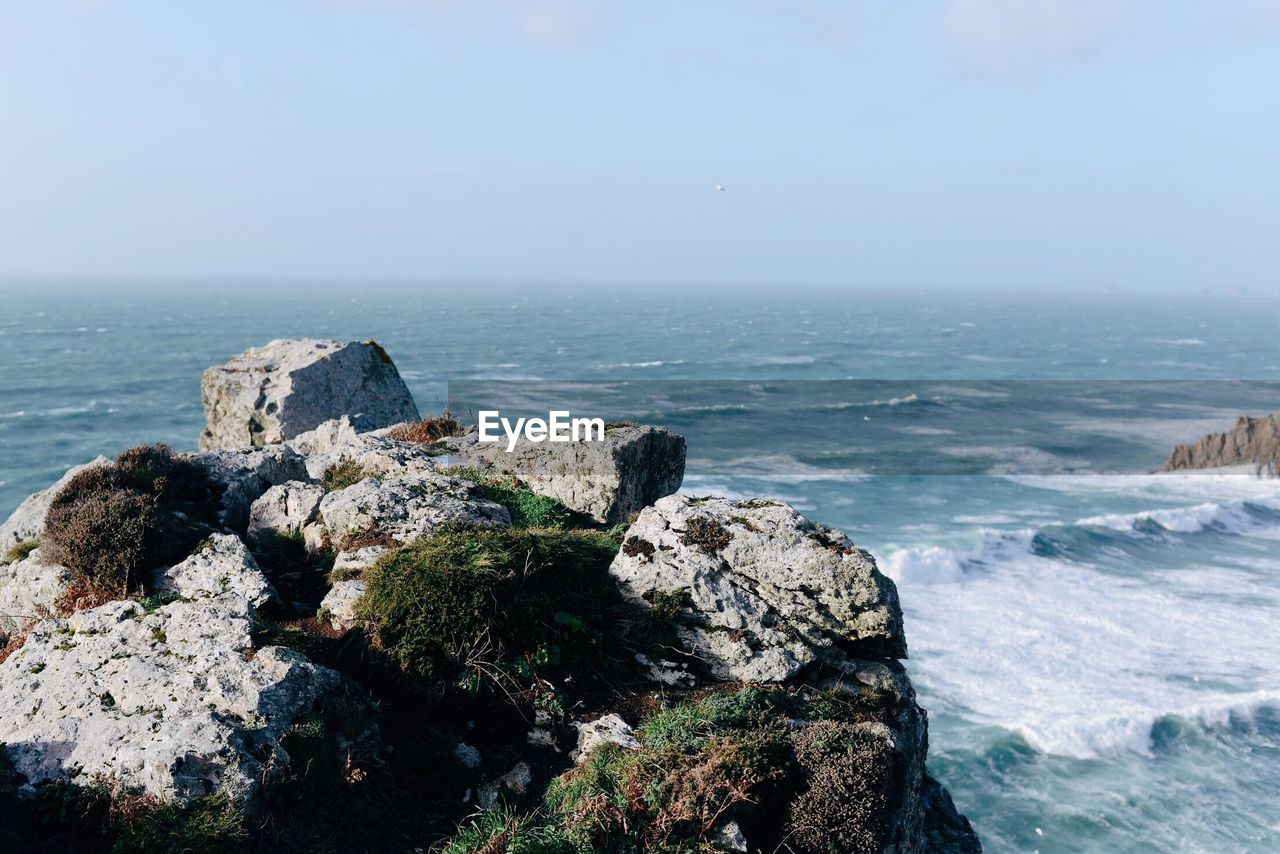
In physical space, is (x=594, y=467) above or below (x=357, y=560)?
above

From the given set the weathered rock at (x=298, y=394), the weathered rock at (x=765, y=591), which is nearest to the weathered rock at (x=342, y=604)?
the weathered rock at (x=765, y=591)

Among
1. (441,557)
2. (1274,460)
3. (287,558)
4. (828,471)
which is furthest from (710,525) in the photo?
(1274,460)

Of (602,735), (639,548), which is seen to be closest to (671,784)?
(602,735)

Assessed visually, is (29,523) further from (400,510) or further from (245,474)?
(400,510)

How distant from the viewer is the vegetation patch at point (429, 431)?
1702cm

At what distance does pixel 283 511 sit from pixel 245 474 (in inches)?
63.9

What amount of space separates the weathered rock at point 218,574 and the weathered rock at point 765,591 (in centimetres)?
387

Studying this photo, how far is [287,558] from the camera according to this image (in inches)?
445

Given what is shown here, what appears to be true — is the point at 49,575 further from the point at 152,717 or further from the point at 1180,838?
the point at 1180,838

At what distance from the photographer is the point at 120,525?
1049cm

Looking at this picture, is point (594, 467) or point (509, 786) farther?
point (594, 467)

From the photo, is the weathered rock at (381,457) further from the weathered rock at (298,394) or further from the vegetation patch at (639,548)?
the weathered rock at (298,394)

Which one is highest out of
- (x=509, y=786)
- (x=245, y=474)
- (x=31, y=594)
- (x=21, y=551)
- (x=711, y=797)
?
(x=245, y=474)

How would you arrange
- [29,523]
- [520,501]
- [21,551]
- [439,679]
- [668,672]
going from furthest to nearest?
1. [520,501]
2. [29,523]
3. [21,551]
4. [668,672]
5. [439,679]
